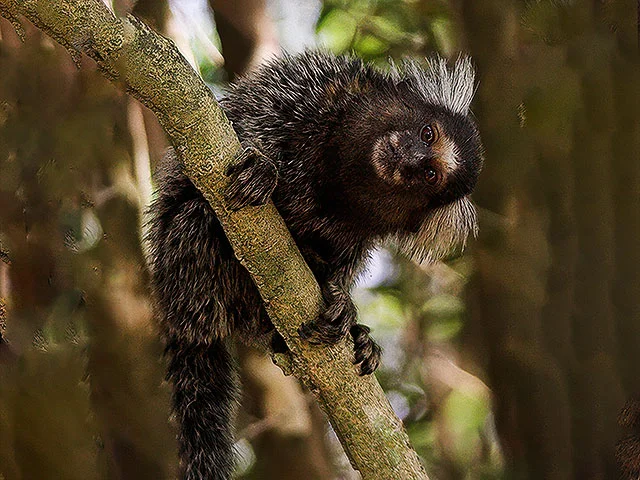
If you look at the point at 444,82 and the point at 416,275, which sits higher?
the point at 444,82

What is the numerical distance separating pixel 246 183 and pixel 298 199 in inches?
21.3

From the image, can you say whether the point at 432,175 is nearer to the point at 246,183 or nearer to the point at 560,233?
the point at 560,233

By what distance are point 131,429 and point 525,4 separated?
151 centimetres

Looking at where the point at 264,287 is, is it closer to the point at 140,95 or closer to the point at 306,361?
the point at 306,361

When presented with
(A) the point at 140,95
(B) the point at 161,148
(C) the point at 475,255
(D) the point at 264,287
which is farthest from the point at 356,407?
(B) the point at 161,148

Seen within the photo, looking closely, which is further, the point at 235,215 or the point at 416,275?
the point at 416,275

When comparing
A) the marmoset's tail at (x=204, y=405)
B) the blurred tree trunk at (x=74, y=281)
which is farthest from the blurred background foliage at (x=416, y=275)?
the marmoset's tail at (x=204, y=405)

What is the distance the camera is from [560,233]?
5.89ft

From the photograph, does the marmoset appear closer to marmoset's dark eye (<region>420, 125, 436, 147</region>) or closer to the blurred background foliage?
marmoset's dark eye (<region>420, 125, 436, 147</region>)

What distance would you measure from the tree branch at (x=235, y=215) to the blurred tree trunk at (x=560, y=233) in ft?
1.17

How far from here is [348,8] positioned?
3033 mm

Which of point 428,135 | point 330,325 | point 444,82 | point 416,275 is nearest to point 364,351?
point 330,325

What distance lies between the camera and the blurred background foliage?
1.47 metres

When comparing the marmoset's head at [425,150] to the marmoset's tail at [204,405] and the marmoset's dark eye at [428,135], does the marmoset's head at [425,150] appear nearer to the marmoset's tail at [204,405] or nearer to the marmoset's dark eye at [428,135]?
the marmoset's dark eye at [428,135]
